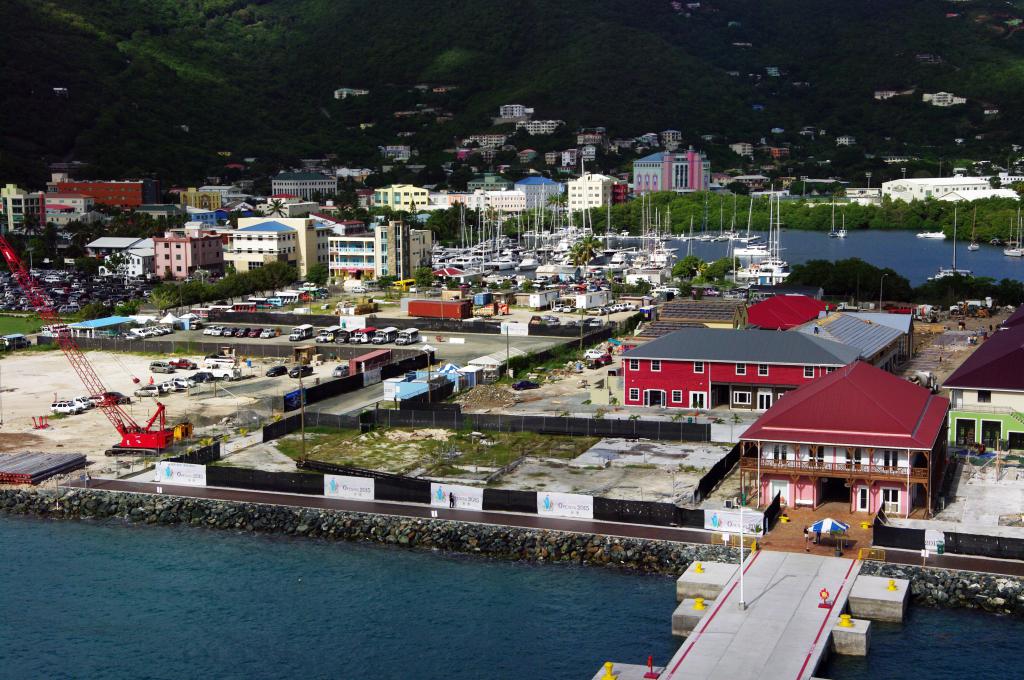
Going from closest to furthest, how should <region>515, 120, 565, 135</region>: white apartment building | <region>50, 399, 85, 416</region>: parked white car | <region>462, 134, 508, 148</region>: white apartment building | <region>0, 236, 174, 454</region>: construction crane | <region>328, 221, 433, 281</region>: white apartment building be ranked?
<region>0, 236, 174, 454</region>: construction crane
<region>50, 399, 85, 416</region>: parked white car
<region>328, 221, 433, 281</region>: white apartment building
<region>462, 134, 508, 148</region>: white apartment building
<region>515, 120, 565, 135</region>: white apartment building

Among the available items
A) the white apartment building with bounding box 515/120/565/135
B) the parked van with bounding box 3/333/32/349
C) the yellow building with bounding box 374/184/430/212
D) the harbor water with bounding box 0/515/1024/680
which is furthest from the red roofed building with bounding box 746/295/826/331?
the white apartment building with bounding box 515/120/565/135

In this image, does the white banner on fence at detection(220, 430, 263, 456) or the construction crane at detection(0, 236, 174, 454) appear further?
the construction crane at detection(0, 236, 174, 454)

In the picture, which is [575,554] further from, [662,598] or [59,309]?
[59,309]

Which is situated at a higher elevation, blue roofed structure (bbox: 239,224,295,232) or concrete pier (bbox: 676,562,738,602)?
blue roofed structure (bbox: 239,224,295,232)

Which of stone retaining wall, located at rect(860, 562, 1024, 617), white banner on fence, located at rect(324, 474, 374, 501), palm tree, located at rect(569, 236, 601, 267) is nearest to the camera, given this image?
stone retaining wall, located at rect(860, 562, 1024, 617)

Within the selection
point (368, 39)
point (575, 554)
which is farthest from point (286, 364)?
point (368, 39)

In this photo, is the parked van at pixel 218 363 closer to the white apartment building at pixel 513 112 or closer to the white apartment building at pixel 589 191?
the white apartment building at pixel 589 191

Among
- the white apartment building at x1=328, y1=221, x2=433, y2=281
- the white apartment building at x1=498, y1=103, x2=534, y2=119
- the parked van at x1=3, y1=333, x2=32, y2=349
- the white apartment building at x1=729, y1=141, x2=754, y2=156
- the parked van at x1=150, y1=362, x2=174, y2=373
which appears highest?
the white apartment building at x1=498, y1=103, x2=534, y2=119

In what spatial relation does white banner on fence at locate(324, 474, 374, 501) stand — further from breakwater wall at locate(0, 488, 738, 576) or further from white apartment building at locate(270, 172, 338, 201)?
white apartment building at locate(270, 172, 338, 201)
